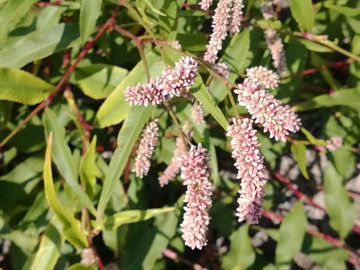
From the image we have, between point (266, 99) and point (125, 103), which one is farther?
point (125, 103)

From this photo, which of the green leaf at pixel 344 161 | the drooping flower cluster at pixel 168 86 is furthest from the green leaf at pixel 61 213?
the green leaf at pixel 344 161

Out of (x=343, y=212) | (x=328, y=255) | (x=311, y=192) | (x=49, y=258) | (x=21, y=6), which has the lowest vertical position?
(x=311, y=192)

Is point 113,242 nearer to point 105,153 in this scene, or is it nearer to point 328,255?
point 105,153

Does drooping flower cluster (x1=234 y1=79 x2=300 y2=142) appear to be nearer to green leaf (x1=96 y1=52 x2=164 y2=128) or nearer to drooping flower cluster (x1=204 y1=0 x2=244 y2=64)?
drooping flower cluster (x1=204 y1=0 x2=244 y2=64)

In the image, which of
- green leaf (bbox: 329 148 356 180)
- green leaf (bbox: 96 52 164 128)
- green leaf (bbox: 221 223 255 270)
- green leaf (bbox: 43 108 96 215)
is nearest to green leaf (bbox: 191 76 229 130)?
green leaf (bbox: 96 52 164 128)

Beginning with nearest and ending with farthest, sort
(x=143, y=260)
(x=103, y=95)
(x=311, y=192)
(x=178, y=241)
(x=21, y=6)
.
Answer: (x=21, y=6) < (x=103, y=95) < (x=143, y=260) < (x=178, y=241) < (x=311, y=192)

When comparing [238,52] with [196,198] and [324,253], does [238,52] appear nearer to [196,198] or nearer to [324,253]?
[196,198]

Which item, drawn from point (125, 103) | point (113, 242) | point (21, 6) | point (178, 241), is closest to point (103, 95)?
point (125, 103)
